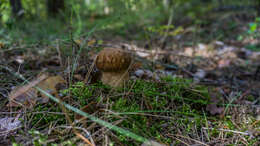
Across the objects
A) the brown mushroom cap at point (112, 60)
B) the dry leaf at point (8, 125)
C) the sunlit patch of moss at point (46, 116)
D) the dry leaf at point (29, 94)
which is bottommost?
the dry leaf at point (8, 125)

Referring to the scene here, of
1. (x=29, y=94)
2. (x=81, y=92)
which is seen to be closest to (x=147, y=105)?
(x=81, y=92)

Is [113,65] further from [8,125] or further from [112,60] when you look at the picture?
[8,125]

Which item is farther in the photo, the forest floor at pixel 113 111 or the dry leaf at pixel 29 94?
the dry leaf at pixel 29 94

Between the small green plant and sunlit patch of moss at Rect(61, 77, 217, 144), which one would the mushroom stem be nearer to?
sunlit patch of moss at Rect(61, 77, 217, 144)

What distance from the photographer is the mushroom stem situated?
1.76 m

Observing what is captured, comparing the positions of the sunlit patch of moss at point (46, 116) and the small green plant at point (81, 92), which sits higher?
the small green plant at point (81, 92)

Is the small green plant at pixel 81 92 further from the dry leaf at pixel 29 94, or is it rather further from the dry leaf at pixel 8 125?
the dry leaf at pixel 8 125

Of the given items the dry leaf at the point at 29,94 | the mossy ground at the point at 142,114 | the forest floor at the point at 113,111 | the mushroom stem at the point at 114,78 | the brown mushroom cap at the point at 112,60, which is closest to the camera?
the forest floor at the point at 113,111

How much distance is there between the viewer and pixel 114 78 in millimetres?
1779

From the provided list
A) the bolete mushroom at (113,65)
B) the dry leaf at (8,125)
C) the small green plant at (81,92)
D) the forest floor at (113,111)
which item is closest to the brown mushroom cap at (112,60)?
the bolete mushroom at (113,65)

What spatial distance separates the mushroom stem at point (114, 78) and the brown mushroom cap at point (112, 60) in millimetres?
77

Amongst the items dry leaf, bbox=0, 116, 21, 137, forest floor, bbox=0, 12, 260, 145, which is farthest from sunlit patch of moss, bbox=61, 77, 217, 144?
dry leaf, bbox=0, 116, 21, 137

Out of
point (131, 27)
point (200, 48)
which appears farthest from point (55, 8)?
point (200, 48)

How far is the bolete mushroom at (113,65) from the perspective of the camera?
1670 millimetres
